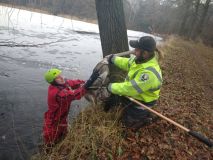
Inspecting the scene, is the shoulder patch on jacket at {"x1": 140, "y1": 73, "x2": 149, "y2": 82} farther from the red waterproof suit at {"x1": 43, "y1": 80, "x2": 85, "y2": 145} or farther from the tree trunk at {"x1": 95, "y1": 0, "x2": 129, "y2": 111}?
the red waterproof suit at {"x1": 43, "y1": 80, "x2": 85, "y2": 145}

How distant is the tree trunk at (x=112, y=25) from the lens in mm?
4559

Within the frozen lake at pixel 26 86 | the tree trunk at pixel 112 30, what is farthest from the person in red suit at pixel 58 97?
the frozen lake at pixel 26 86

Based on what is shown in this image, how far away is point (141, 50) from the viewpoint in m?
3.79

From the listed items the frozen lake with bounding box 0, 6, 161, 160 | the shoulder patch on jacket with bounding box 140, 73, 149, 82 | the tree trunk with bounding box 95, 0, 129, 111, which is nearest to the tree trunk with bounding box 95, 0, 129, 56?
the tree trunk with bounding box 95, 0, 129, 111

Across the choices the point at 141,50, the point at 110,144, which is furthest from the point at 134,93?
the point at 110,144

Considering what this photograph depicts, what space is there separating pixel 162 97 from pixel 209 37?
2963 centimetres

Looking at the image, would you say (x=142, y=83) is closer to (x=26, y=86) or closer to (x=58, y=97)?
(x=58, y=97)

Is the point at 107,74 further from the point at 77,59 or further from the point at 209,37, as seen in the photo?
the point at 209,37

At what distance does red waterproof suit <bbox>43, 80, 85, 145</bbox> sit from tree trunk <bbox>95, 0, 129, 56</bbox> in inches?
38.6

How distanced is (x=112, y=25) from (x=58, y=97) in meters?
1.72

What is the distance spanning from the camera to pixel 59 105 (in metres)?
4.38

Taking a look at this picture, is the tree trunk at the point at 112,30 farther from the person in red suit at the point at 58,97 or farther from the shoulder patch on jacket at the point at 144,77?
the shoulder patch on jacket at the point at 144,77

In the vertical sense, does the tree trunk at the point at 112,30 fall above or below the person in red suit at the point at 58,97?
above

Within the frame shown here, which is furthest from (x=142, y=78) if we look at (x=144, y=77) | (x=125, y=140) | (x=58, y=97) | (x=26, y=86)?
(x=26, y=86)
